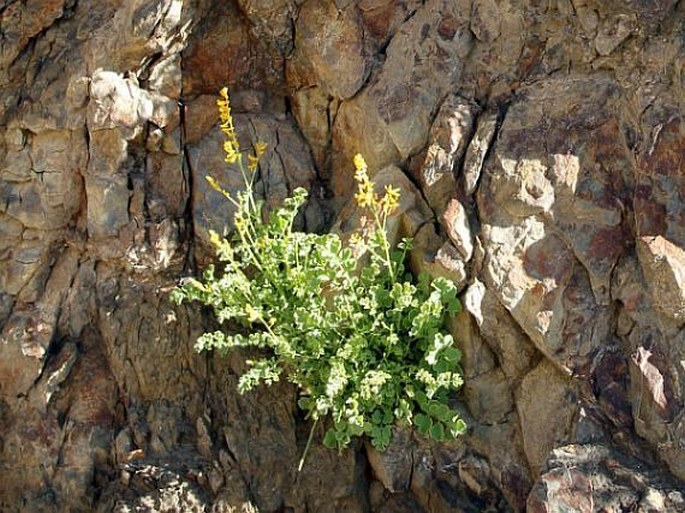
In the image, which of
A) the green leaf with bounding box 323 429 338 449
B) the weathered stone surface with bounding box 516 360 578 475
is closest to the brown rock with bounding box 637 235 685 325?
the weathered stone surface with bounding box 516 360 578 475

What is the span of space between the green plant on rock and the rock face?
0.21 meters

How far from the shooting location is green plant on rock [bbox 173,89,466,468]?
477 centimetres

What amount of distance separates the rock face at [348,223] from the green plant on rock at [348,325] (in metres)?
0.21

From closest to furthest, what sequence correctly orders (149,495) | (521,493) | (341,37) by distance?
(521,493)
(149,495)
(341,37)

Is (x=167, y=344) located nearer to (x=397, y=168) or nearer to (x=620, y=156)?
(x=397, y=168)

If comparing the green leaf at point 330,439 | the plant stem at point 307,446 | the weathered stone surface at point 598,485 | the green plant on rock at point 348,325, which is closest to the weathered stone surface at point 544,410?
the weathered stone surface at point 598,485

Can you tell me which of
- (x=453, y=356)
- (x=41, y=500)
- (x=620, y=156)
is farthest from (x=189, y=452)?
(x=620, y=156)

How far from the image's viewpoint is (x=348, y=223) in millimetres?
5406

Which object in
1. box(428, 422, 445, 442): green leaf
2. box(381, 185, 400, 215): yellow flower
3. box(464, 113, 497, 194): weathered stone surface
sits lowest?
box(428, 422, 445, 442): green leaf

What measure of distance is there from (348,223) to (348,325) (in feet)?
2.56

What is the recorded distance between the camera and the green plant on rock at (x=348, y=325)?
15.7 feet

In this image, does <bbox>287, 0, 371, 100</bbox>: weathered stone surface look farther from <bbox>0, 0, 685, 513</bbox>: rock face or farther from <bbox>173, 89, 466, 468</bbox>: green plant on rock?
<bbox>173, 89, 466, 468</bbox>: green plant on rock

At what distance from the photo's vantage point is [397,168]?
5316 mm

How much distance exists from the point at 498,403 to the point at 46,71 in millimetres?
3434
